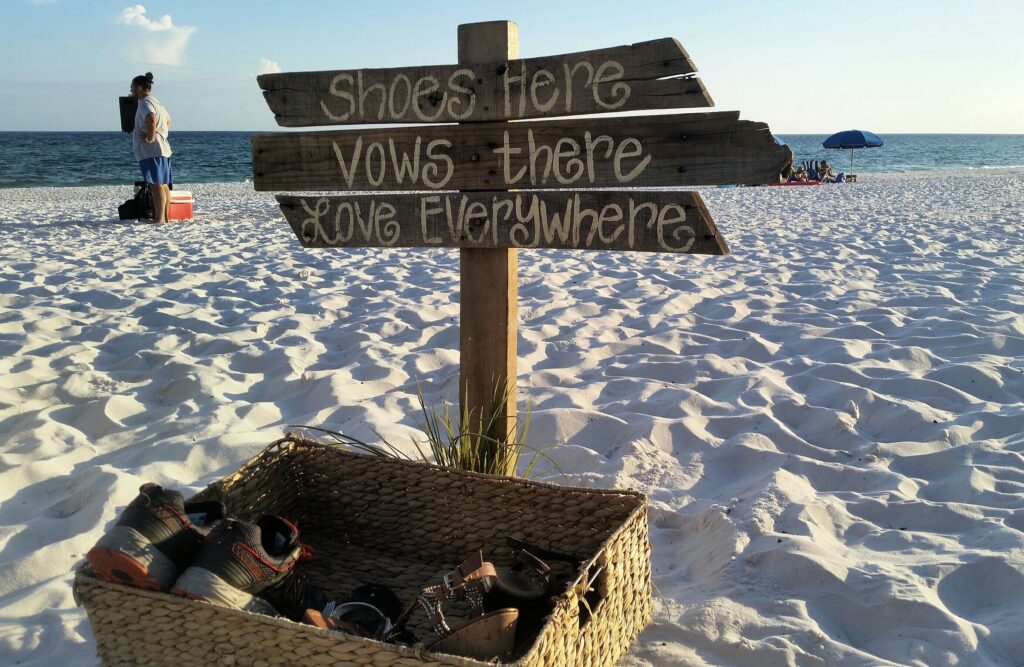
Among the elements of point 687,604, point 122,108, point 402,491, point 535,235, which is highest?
point 122,108

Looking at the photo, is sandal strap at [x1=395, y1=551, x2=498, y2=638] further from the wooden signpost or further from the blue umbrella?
the blue umbrella

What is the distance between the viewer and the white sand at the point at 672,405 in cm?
215

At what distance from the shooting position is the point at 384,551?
252 cm

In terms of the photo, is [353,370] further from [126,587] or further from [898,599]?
[898,599]

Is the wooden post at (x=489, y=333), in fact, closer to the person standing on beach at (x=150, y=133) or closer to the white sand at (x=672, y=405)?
the white sand at (x=672, y=405)

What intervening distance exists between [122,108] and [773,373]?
31.4 ft

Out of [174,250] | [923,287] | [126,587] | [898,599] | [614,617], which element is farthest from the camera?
[174,250]

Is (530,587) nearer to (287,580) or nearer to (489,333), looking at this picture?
(287,580)

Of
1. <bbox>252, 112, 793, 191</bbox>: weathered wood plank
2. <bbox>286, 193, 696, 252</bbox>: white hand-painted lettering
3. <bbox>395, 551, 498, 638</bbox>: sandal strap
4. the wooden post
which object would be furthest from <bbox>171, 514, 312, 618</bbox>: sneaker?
<bbox>252, 112, 793, 191</bbox>: weathered wood plank

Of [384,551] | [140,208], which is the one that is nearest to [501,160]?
[384,551]

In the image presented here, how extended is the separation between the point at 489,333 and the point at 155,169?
8.01m

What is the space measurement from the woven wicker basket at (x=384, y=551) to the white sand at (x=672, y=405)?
0.87 ft

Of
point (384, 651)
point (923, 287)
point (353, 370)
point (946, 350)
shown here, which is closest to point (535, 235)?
point (384, 651)

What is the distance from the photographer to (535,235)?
2.34 m
